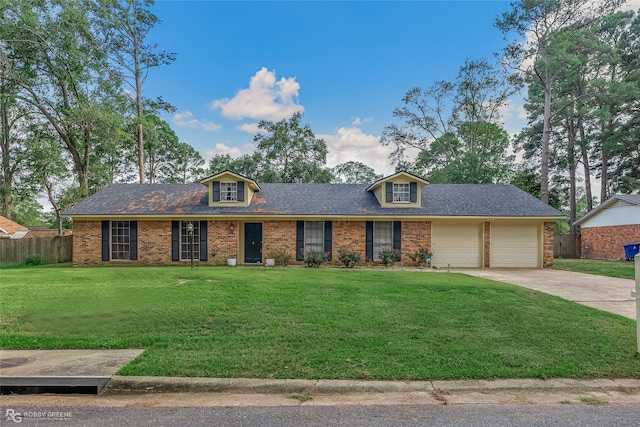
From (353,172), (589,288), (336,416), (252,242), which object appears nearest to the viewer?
(336,416)

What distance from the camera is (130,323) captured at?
5734 millimetres

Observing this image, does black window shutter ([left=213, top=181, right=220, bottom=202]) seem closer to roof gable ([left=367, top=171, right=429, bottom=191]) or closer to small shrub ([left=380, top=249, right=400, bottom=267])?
roof gable ([left=367, top=171, right=429, bottom=191])

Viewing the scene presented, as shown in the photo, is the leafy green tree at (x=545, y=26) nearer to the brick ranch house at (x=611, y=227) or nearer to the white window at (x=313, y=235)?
the brick ranch house at (x=611, y=227)

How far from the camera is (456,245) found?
15344 millimetres

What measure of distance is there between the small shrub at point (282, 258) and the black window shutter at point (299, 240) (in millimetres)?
418

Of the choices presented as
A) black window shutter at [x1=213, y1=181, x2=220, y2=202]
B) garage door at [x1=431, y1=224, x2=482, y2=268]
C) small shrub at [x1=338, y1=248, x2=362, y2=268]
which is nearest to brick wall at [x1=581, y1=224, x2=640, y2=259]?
garage door at [x1=431, y1=224, x2=482, y2=268]

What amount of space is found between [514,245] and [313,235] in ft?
28.8

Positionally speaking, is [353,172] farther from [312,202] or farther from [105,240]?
[105,240]

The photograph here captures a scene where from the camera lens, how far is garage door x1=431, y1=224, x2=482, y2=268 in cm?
1526

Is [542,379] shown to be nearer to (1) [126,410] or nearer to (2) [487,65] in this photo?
(1) [126,410]

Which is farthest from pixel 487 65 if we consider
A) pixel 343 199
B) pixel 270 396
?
pixel 270 396

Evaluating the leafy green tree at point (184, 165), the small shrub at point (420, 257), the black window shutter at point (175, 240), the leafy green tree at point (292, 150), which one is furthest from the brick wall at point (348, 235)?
the leafy green tree at point (184, 165)

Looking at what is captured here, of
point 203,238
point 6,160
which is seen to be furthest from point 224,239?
point 6,160

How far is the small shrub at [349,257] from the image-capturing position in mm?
13898
